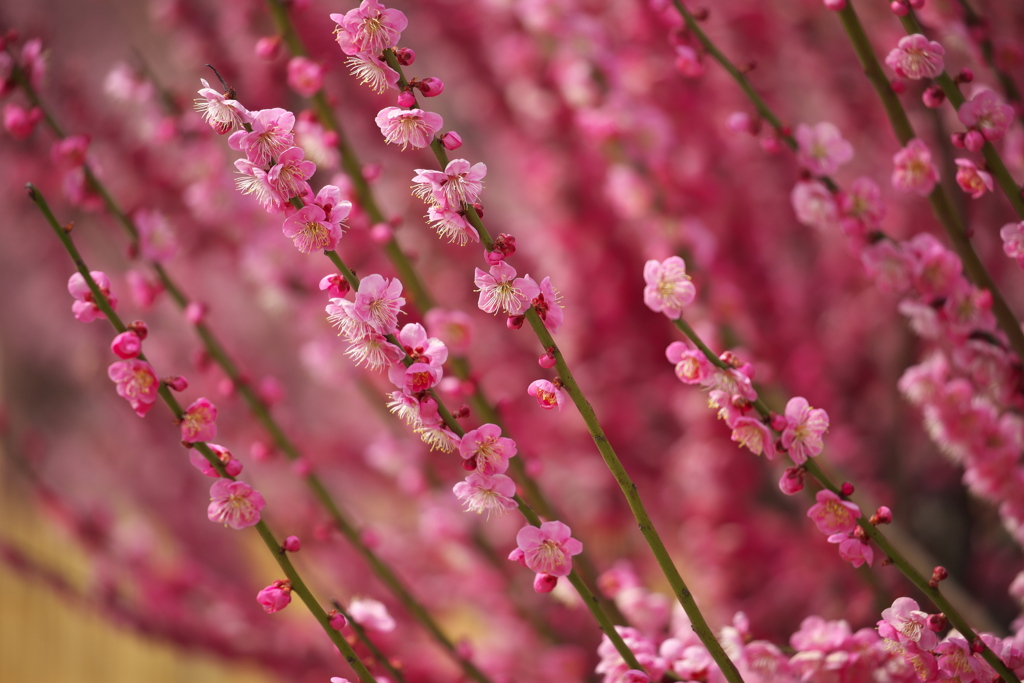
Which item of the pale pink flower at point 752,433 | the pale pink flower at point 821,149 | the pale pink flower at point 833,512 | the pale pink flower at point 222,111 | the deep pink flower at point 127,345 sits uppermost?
the pale pink flower at point 821,149

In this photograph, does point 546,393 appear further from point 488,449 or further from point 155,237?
point 155,237

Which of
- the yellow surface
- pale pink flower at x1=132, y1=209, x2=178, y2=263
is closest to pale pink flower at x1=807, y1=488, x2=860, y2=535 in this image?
pale pink flower at x1=132, y1=209, x2=178, y2=263

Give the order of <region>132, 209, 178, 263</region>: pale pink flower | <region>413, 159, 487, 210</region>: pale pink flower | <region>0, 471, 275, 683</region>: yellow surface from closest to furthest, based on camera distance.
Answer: <region>413, 159, 487, 210</region>: pale pink flower < <region>132, 209, 178, 263</region>: pale pink flower < <region>0, 471, 275, 683</region>: yellow surface

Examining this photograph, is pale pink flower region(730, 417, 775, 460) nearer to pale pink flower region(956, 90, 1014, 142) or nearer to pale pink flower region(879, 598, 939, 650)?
pale pink flower region(879, 598, 939, 650)

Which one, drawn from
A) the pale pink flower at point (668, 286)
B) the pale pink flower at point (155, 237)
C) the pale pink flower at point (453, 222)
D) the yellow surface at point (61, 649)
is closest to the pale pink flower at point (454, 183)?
the pale pink flower at point (453, 222)

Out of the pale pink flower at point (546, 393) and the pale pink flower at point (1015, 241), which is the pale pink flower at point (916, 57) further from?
the pale pink flower at point (546, 393)
